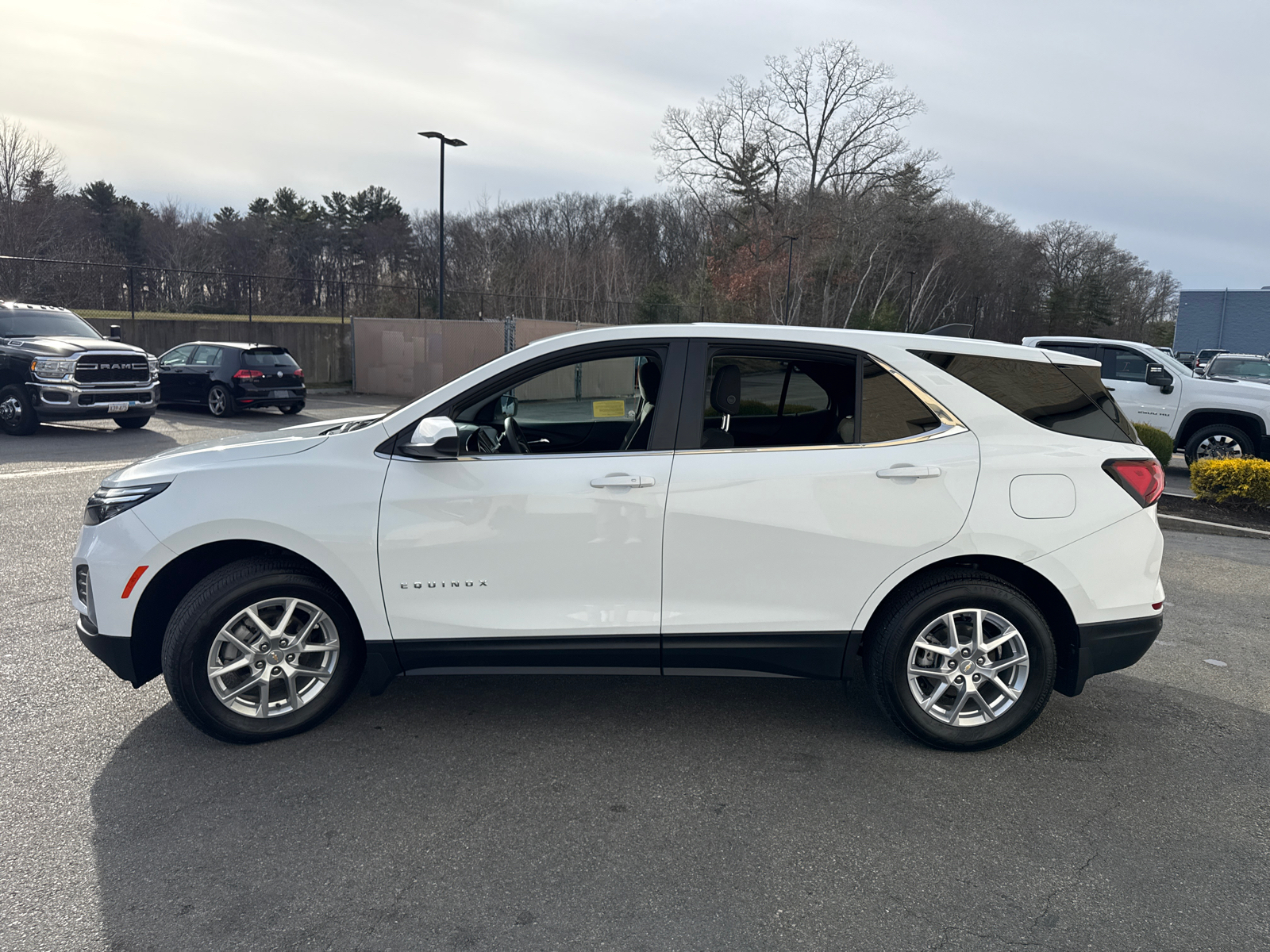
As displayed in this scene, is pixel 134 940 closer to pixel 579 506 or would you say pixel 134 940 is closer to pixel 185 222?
pixel 579 506

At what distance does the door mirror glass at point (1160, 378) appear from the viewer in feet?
41.9

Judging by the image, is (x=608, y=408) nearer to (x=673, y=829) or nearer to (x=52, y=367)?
(x=673, y=829)

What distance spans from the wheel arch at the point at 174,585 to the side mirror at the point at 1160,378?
41.1ft

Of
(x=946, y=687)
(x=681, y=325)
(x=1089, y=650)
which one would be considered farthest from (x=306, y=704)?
(x=1089, y=650)

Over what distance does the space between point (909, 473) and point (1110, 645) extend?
1180mm

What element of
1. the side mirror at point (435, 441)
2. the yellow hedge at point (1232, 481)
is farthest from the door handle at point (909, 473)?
the yellow hedge at point (1232, 481)

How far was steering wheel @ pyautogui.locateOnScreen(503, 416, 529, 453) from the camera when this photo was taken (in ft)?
13.3

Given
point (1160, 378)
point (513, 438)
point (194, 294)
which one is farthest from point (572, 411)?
point (194, 294)

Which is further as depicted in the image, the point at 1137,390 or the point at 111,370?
the point at 111,370

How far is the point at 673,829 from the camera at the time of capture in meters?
3.25

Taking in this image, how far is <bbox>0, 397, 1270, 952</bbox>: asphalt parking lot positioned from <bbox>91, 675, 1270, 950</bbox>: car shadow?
11 mm

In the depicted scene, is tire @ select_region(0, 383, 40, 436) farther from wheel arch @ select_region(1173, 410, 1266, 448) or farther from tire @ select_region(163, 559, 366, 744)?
wheel arch @ select_region(1173, 410, 1266, 448)

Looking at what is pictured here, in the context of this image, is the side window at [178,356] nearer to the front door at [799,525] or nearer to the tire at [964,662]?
the front door at [799,525]

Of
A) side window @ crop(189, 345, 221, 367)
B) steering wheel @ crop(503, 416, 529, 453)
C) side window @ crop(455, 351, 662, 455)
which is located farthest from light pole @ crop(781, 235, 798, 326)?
steering wheel @ crop(503, 416, 529, 453)
